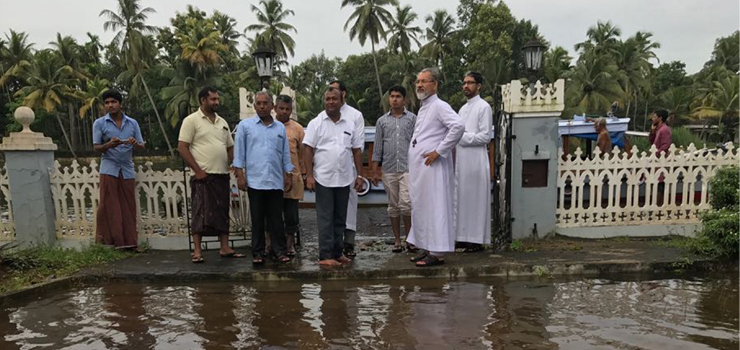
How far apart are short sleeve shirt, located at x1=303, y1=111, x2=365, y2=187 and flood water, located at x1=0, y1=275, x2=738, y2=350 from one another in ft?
3.28

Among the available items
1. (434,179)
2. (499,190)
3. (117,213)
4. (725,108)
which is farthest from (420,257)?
(725,108)

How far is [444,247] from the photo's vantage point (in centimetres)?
454

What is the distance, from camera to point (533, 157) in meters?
5.46

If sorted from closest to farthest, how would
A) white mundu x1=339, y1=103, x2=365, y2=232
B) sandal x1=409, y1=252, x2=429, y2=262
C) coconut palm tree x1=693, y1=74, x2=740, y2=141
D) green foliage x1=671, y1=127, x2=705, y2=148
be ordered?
1. sandal x1=409, y1=252, x2=429, y2=262
2. white mundu x1=339, y1=103, x2=365, y2=232
3. green foliage x1=671, y1=127, x2=705, y2=148
4. coconut palm tree x1=693, y1=74, x2=740, y2=141

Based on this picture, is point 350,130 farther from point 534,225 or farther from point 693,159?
point 693,159

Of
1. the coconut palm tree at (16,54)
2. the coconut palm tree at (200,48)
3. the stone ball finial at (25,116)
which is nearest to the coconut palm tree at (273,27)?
the coconut palm tree at (200,48)

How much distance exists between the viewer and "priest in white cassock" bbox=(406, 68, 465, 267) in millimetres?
4480

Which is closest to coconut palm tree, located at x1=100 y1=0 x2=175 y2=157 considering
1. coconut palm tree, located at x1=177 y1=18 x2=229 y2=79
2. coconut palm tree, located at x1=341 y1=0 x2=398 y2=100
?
coconut palm tree, located at x1=177 y1=18 x2=229 y2=79

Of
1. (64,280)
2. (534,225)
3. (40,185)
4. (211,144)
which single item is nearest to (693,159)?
(534,225)

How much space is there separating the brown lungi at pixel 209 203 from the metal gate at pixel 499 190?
3011 millimetres

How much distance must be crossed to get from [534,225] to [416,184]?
181 cm

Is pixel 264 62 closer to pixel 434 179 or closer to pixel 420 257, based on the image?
pixel 434 179

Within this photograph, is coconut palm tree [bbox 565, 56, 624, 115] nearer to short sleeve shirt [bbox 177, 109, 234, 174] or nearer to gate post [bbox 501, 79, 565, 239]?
gate post [bbox 501, 79, 565, 239]

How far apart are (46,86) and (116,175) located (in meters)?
31.9
